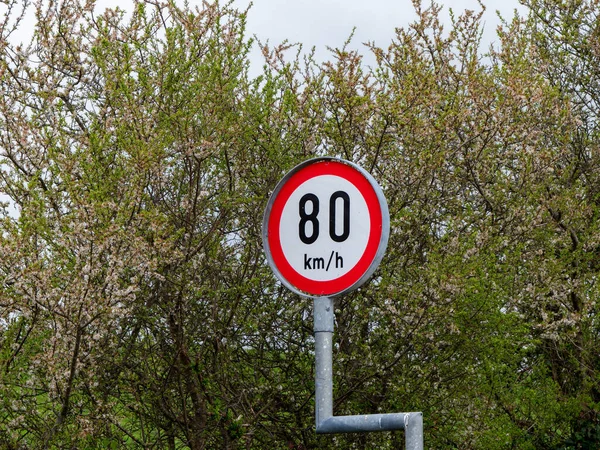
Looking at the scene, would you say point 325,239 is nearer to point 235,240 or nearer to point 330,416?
point 330,416

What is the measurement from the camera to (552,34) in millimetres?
12367

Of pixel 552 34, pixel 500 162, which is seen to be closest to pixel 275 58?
pixel 500 162

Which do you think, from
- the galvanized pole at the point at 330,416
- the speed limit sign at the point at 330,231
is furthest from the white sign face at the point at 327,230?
the galvanized pole at the point at 330,416

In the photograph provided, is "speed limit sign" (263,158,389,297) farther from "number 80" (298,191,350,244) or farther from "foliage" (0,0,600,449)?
"foliage" (0,0,600,449)

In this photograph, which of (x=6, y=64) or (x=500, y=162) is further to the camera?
(x=500, y=162)

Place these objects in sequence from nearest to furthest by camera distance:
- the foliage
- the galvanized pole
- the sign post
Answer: the galvanized pole
the sign post
the foliage

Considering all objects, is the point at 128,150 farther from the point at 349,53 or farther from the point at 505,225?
the point at 505,225

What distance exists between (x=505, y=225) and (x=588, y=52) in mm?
4496

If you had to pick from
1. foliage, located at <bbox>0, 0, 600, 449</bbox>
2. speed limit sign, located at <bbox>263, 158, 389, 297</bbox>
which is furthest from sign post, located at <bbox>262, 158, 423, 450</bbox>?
foliage, located at <bbox>0, 0, 600, 449</bbox>

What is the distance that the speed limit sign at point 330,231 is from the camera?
3186mm

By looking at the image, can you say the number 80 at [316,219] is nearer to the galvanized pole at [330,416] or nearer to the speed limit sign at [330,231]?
the speed limit sign at [330,231]

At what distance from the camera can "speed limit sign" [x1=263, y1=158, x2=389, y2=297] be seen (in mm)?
3186

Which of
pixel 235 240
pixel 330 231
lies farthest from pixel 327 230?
pixel 235 240

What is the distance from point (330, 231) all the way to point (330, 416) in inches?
25.3
